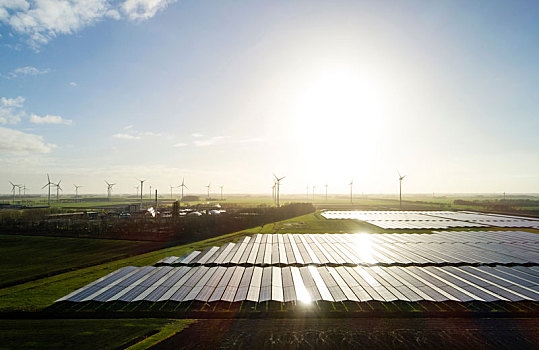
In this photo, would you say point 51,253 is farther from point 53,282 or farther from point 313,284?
point 313,284

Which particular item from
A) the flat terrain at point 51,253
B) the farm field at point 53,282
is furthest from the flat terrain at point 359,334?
the flat terrain at point 51,253

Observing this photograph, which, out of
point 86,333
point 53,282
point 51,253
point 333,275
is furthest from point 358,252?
point 51,253

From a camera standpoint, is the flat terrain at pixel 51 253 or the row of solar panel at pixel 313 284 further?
the flat terrain at pixel 51 253

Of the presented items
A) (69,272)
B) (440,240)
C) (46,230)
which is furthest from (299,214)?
(69,272)

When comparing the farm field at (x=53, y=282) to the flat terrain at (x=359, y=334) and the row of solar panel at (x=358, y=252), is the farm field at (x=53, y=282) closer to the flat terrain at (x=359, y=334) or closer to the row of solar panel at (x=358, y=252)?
the row of solar panel at (x=358, y=252)

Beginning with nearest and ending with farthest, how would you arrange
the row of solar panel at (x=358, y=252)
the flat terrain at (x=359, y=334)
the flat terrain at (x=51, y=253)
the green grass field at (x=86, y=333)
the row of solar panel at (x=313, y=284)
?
the green grass field at (x=86, y=333)
the flat terrain at (x=359, y=334)
the row of solar panel at (x=313, y=284)
the flat terrain at (x=51, y=253)
the row of solar panel at (x=358, y=252)

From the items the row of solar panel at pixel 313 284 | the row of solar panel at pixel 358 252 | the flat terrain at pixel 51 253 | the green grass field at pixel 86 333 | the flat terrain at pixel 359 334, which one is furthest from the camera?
the row of solar panel at pixel 358 252
